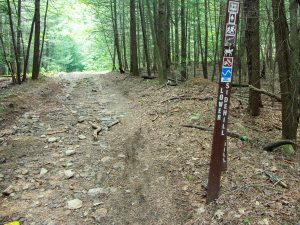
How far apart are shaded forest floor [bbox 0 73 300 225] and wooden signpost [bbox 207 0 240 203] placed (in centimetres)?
41

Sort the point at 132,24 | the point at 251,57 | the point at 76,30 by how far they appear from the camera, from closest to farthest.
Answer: the point at 251,57
the point at 132,24
the point at 76,30

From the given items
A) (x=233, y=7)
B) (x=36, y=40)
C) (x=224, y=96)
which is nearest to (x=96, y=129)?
(x=224, y=96)

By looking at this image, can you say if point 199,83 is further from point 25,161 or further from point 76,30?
point 76,30

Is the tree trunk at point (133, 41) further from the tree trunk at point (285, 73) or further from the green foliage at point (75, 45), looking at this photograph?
the tree trunk at point (285, 73)

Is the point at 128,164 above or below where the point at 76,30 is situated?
below

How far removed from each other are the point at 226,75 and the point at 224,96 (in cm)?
27

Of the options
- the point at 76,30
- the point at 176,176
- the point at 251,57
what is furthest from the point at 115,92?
the point at 76,30

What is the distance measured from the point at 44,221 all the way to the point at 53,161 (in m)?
1.81

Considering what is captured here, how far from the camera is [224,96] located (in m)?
3.46

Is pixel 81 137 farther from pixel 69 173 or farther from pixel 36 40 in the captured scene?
pixel 36 40

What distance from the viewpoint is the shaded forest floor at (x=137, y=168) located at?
12.9 feet

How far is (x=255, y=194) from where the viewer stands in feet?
12.8

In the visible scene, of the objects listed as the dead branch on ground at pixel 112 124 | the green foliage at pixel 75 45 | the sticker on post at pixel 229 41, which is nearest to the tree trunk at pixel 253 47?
the dead branch on ground at pixel 112 124

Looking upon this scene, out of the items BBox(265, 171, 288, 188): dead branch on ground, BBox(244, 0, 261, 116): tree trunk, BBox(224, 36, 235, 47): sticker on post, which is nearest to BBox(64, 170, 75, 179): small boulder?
BBox(265, 171, 288, 188): dead branch on ground
